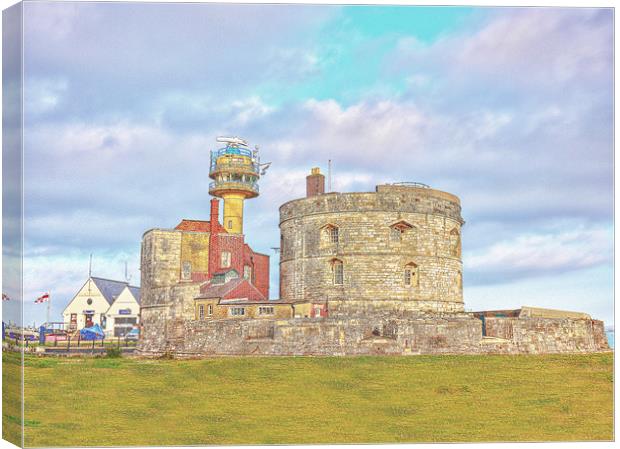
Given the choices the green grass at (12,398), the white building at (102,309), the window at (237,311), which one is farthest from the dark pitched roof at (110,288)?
the green grass at (12,398)

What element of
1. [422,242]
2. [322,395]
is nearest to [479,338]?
[422,242]

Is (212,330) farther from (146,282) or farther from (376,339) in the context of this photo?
(146,282)

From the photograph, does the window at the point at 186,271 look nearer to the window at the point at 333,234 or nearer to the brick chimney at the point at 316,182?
the brick chimney at the point at 316,182

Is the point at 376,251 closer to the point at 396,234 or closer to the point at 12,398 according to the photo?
the point at 396,234

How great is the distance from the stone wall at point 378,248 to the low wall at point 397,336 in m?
5.20

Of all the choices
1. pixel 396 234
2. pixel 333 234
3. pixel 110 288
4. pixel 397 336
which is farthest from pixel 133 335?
pixel 397 336

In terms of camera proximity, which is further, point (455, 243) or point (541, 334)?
point (455, 243)

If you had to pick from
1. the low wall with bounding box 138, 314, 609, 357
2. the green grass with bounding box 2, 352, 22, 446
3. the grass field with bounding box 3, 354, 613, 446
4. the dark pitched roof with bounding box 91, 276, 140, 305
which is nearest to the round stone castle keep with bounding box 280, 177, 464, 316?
the low wall with bounding box 138, 314, 609, 357

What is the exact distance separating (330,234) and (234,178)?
10895mm

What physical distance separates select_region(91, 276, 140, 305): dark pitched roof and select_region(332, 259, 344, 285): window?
2769cm

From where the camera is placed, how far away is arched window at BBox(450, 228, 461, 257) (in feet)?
116

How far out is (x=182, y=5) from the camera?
15.3m

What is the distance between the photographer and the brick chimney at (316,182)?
37000 millimetres

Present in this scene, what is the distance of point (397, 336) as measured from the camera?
86.5ft
